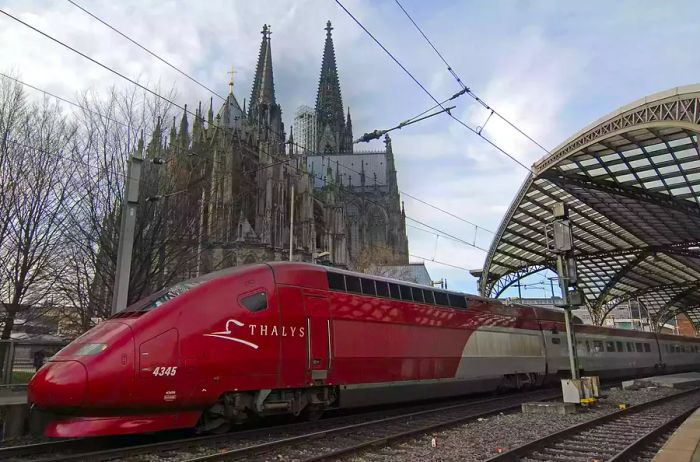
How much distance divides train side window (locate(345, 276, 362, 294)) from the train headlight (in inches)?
211

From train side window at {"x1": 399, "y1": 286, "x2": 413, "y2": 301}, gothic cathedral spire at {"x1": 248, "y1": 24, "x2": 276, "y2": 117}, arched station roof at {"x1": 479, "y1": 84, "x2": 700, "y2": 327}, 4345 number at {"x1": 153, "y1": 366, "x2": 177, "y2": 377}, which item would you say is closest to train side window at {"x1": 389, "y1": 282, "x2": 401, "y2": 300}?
train side window at {"x1": 399, "y1": 286, "x2": 413, "y2": 301}

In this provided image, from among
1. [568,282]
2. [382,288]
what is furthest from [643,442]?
[382,288]

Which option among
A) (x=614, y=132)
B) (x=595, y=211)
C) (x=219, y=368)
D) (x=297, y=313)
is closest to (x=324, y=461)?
(x=219, y=368)

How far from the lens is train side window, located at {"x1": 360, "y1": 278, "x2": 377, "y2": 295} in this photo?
11586 mm

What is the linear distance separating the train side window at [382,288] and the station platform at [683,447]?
6.40 metres

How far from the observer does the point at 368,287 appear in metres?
11.7

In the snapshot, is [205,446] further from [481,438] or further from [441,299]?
[441,299]

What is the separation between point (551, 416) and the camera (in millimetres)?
11906

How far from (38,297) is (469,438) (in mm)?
15532

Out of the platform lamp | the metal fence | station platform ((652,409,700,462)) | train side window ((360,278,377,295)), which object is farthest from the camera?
the platform lamp

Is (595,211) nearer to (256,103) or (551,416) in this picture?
(551,416)

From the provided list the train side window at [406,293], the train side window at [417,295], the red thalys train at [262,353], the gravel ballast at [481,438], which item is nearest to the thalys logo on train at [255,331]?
the red thalys train at [262,353]

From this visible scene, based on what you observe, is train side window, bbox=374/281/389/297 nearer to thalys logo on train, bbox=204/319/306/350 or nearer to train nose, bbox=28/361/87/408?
thalys logo on train, bbox=204/319/306/350

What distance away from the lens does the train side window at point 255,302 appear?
8.98 metres
